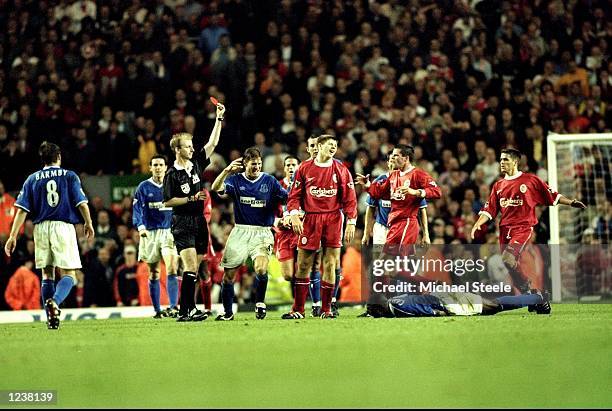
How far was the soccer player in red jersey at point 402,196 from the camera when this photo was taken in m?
13.1

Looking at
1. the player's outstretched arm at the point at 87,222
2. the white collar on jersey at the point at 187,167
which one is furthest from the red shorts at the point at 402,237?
the player's outstretched arm at the point at 87,222

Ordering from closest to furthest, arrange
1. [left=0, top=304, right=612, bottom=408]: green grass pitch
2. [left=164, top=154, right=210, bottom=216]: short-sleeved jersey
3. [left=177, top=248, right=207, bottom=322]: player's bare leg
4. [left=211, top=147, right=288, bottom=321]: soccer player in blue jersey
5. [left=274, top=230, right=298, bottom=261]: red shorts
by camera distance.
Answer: [left=0, top=304, right=612, bottom=408]: green grass pitch → [left=177, top=248, right=207, bottom=322]: player's bare leg → [left=164, top=154, right=210, bottom=216]: short-sleeved jersey → [left=211, top=147, right=288, bottom=321]: soccer player in blue jersey → [left=274, top=230, right=298, bottom=261]: red shorts

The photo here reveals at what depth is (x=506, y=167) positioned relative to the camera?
43.5ft

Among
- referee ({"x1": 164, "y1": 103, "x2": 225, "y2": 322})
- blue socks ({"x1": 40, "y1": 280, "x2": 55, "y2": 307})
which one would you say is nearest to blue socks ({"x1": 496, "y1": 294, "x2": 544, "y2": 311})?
referee ({"x1": 164, "y1": 103, "x2": 225, "y2": 322})

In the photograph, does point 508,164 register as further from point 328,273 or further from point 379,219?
point 328,273

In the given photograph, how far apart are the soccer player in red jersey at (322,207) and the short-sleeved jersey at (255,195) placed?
70 cm

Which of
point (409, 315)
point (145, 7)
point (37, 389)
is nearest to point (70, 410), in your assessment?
point (37, 389)

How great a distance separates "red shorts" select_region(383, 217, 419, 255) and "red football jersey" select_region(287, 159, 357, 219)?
1058 millimetres

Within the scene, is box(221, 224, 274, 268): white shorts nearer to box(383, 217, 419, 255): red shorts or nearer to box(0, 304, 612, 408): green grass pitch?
box(383, 217, 419, 255): red shorts

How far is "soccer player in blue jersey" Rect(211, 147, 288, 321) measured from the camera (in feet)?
42.0

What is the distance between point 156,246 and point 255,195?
2471 millimetres

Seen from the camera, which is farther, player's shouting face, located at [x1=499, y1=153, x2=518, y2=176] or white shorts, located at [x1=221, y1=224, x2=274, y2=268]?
player's shouting face, located at [x1=499, y1=153, x2=518, y2=176]

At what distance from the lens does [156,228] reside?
14.9m

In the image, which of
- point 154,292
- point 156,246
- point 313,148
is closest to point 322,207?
point 313,148
